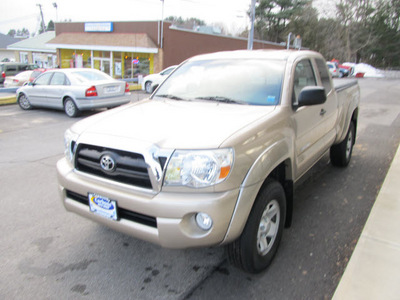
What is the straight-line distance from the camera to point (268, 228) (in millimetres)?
2850

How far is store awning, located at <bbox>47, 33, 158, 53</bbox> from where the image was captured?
26438mm

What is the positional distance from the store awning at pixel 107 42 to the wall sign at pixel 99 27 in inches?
13.8

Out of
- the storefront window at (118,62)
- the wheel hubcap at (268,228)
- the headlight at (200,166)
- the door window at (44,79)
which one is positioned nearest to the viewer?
the headlight at (200,166)

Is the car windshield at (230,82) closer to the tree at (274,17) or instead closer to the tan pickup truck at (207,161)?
the tan pickup truck at (207,161)

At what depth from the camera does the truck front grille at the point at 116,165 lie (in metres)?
2.45

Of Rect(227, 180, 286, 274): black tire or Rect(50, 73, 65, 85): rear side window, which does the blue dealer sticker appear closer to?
Rect(227, 180, 286, 274): black tire

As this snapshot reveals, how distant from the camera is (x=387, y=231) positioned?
3.28 meters

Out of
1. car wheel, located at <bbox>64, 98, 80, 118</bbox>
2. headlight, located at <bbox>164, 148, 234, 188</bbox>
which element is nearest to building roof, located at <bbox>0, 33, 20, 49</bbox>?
car wheel, located at <bbox>64, 98, 80, 118</bbox>

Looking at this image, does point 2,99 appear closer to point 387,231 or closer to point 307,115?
point 307,115

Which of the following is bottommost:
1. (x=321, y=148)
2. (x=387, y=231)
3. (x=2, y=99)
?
(x=2, y=99)

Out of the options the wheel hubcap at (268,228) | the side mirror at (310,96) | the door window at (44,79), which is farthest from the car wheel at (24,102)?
the wheel hubcap at (268,228)

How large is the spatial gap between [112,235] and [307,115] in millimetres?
2385

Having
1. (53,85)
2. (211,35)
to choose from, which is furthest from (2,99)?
(211,35)

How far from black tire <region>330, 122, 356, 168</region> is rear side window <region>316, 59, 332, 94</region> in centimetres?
113
